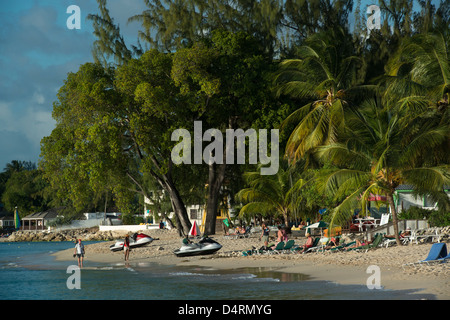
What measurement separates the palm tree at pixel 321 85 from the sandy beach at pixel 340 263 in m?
→ 6.43

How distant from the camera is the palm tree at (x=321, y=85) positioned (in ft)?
92.2

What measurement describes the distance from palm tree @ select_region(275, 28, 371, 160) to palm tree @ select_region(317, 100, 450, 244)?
3873 mm

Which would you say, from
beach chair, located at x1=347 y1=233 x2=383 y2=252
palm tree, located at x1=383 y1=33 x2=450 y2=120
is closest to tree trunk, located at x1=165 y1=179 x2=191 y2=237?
beach chair, located at x1=347 y1=233 x2=383 y2=252

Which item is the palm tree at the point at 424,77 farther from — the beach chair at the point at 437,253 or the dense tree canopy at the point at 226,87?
the beach chair at the point at 437,253

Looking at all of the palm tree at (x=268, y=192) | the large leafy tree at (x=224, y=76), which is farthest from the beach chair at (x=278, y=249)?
the large leafy tree at (x=224, y=76)

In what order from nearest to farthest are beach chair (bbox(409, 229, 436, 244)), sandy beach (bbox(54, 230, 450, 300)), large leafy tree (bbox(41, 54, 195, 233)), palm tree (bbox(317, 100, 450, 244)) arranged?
1. sandy beach (bbox(54, 230, 450, 300))
2. palm tree (bbox(317, 100, 450, 244))
3. beach chair (bbox(409, 229, 436, 244))
4. large leafy tree (bbox(41, 54, 195, 233))

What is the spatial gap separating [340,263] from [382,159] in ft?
14.9

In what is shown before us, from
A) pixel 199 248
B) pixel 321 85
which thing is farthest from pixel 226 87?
pixel 199 248

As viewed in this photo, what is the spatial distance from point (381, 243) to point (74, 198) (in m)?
18.6

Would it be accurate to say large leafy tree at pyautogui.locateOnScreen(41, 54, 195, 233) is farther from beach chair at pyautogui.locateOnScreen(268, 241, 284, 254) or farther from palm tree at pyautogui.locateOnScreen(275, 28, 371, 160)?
beach chair at pyautogui.locateOnScreen(268, 241, 284, 254)

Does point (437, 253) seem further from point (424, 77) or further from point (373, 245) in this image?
point (424, 77)

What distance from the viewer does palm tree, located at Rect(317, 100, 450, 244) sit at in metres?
21.8

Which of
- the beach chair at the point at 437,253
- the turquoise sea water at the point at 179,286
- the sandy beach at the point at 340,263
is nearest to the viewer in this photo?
the turquoise sea water at the point at 179,286

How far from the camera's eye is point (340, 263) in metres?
21.5
